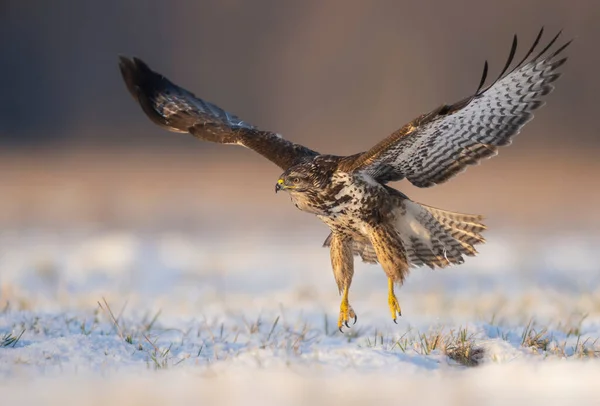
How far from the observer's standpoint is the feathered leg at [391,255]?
25.9ft

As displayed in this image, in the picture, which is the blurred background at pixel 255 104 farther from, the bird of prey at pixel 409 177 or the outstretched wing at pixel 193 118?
the bird of prey at pixel 409 177

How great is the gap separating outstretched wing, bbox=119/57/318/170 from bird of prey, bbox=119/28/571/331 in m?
0.04

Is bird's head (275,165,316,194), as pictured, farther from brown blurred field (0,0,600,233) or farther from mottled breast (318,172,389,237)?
brown blurred field (0,0,600,233)

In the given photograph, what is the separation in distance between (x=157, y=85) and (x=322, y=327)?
9.57 ft

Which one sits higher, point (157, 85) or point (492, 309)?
point (157, 85)

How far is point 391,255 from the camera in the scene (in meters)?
7.90

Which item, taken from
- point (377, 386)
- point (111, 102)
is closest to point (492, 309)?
point (377, 386)

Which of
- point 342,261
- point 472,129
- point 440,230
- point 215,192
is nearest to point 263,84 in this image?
point 215,192

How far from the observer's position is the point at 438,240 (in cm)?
820

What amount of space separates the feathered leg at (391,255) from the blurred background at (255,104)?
6.84 metres

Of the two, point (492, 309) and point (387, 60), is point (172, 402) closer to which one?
point (492, 309)

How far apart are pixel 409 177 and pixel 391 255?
0.67 meters

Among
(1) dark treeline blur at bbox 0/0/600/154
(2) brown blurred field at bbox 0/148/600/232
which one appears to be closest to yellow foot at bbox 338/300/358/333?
(2) brown blurred field at bbox 0/148/600/232

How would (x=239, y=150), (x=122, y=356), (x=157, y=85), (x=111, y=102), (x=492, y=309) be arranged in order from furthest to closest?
(x=111, y=102) < (x=239, y=150) < (x=157, y=85) < (x=492, y=309) < (x=122, y=356)
